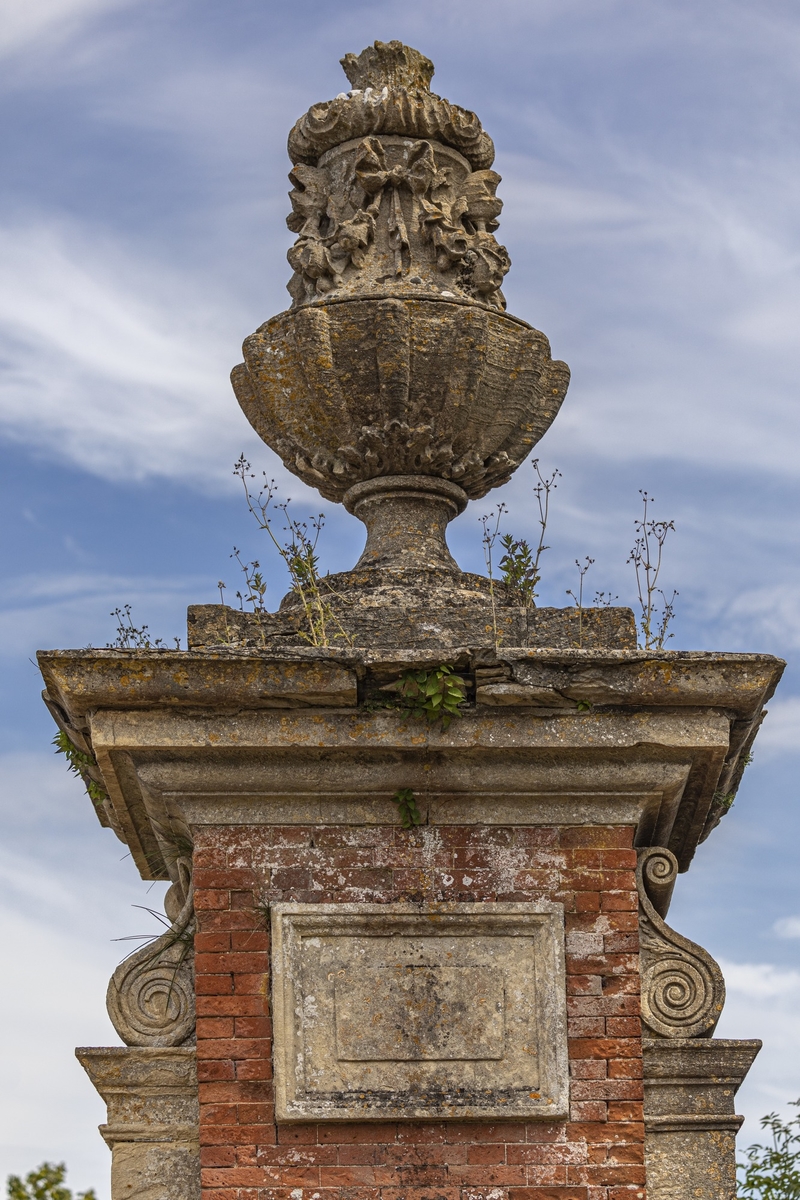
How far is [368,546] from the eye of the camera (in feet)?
22.4

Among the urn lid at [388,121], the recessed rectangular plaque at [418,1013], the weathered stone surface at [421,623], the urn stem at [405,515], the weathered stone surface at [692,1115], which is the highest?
the urn lid at [388,121]

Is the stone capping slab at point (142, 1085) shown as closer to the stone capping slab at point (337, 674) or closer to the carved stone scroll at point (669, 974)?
the stone capping slab at point (337, 674)

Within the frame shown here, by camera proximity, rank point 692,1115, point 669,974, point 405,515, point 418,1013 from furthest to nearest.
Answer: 1. point 405,515
2. point 669,974
3. point 692,1115
4. point 418,1013

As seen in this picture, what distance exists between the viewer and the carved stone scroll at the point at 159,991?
5.91 metres

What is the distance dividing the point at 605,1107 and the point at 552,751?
3.65 feet

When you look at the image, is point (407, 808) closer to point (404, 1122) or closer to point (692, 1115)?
point (404, 1122)

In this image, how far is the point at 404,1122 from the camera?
5539 millimetres

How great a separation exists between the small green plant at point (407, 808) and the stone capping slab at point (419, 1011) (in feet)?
0.89

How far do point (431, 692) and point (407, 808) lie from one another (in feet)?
1.36

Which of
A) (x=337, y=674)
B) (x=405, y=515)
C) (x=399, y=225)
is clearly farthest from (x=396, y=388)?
(x=337, y=674)

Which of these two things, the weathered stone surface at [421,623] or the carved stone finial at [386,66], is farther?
the carved stone finial at [386,66]

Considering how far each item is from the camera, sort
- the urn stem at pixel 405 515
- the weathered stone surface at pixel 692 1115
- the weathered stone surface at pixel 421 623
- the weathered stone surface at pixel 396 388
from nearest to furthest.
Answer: the weathered stone surface at pixel 692 1115 < the weathered stone surface at pixel 421 623 < the weathered stone surface at pixel 396 388 < the urn stem at pixel 405 515

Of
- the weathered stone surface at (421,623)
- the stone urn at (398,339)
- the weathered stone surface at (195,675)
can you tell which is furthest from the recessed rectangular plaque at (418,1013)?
the stone urn at (398,339)

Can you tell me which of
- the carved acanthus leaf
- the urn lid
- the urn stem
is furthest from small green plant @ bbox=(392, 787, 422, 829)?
the urn lid
